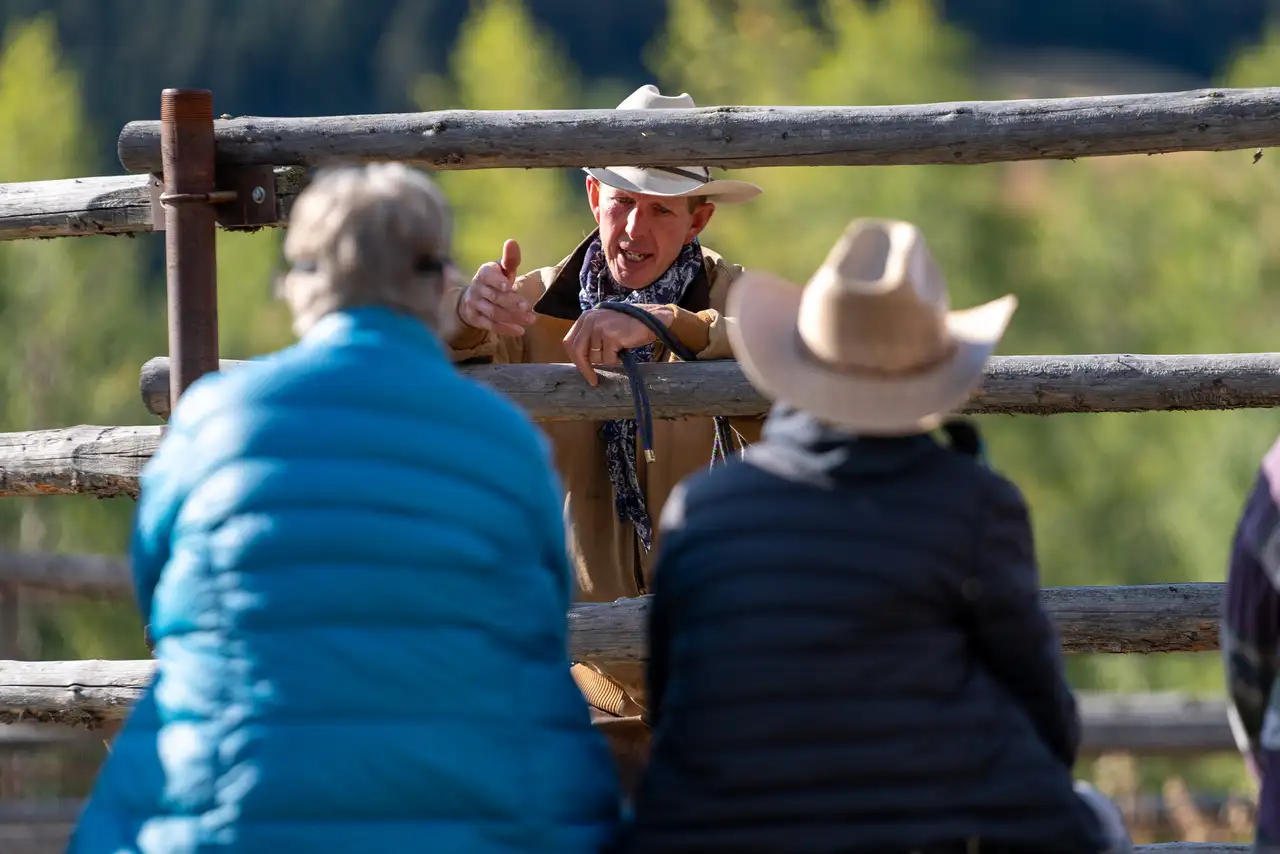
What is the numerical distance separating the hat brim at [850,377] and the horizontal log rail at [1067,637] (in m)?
1.37

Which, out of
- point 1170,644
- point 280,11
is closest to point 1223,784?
point 1170,644

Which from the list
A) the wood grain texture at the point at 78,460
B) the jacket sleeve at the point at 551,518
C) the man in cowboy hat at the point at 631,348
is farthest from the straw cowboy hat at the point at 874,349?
the wood grain texture at the point at 78,460

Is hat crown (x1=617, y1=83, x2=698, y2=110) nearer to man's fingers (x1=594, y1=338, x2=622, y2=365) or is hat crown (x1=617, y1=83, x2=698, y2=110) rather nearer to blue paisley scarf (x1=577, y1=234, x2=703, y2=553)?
blue paisley scarf (x1=577, y1=234, x2=703, y2=553)

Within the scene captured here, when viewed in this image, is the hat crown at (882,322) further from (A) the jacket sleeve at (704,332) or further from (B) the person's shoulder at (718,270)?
(B) the person's shoulder at (718,270)

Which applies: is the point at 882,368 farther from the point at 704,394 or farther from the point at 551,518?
the point at 704,394

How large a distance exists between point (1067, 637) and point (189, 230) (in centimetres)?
206

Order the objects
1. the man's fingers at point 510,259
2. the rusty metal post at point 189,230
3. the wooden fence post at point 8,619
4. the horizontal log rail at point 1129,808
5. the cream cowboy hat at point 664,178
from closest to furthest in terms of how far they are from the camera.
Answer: the man's fingers at point 510,259, the rusty metal post at point 189,230, the cream cowboy hat at point 664,178, the horizontal log rail at point 1129,808, the wooden fence post at point 8,619

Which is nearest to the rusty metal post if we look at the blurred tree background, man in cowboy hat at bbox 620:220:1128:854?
man in cowboy hat at bbox 620:220:1128:854

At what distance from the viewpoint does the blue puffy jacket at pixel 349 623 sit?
2.20 metres

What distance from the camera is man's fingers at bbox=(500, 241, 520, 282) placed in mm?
3447

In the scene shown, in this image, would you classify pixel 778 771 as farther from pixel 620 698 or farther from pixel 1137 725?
pixel 1137 725

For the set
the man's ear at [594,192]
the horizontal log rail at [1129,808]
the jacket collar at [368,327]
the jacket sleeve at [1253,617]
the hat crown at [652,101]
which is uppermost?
the hat crown at [652,101]

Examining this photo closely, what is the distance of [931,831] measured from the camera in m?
2.23

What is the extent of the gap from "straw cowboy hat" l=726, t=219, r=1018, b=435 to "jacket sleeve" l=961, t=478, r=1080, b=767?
0.51 ft
